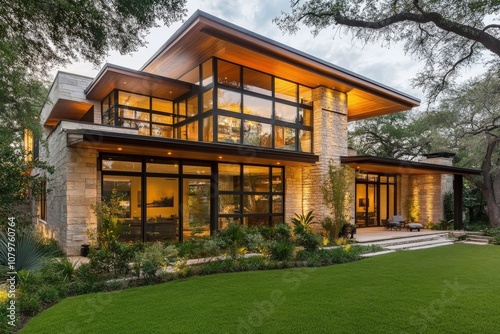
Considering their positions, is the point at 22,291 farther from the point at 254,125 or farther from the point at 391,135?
the point at 391,135

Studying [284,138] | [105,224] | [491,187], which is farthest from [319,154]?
[491,187]

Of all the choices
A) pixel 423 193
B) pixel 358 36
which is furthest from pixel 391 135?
pixel 358 36

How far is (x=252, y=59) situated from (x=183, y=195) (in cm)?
538

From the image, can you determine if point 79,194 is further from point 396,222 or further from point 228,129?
point 396,222

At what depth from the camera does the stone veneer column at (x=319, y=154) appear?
12625 millimetres

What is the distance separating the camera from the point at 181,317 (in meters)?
4.40

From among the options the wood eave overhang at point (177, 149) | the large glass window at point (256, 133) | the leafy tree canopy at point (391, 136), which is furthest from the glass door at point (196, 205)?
the leafy tree canopy at point (391, 136)

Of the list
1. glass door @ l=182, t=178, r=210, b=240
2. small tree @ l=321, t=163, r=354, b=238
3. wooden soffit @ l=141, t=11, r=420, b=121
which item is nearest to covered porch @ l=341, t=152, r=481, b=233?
small tree @ l=321, t=163, r=354, b=238

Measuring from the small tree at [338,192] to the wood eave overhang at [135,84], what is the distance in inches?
259

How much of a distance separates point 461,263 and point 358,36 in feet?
22.4

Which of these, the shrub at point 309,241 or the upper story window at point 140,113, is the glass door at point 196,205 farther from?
the shrub at point 309,241

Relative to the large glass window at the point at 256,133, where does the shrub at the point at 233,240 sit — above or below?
below

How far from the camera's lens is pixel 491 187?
55.5 ft

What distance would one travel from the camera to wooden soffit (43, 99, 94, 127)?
538 inches
